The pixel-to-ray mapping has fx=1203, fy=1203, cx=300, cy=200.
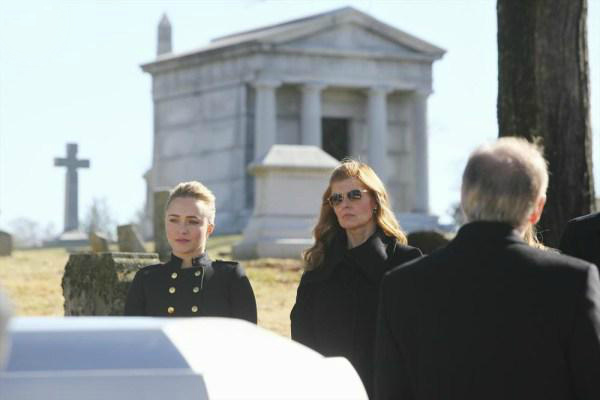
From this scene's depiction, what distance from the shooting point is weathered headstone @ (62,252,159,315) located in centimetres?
761

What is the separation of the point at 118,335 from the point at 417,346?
139cm

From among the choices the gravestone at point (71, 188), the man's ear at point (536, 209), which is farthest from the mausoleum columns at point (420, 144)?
the man's ear at point (536, 209)

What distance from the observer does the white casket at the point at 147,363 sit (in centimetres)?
128

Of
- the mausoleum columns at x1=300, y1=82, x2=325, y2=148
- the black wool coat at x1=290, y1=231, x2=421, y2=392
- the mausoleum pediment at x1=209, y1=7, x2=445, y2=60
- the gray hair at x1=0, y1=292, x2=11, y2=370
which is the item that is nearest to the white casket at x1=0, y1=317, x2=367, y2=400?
the gray hair at x1=0, y1=292, x2=11, y2=370

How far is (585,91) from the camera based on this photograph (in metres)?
8.55

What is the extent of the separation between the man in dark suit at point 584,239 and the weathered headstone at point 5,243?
19611 mm

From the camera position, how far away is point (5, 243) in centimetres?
2284

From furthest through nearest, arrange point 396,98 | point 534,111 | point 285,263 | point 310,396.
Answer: point 396,98 < point 285,263 < point 534,111 < point 310,396

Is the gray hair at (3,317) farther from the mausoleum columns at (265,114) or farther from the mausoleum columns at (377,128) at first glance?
the mausoleum columns at (377,128)

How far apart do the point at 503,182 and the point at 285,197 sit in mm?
17666

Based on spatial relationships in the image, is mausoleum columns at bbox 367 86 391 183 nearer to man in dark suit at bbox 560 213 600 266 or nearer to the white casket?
man in dark suit at bbox 560 213 600 266

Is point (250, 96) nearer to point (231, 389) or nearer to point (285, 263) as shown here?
point (285, 263)

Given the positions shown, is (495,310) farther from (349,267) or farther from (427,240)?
(427,240)

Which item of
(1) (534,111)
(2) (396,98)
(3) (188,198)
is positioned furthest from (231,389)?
(2) (396,98)
